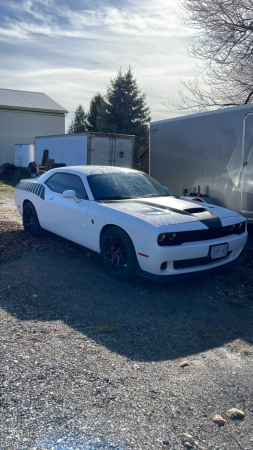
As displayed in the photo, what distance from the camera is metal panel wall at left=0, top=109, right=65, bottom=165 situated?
30859 millimetres

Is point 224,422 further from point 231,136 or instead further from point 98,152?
point 98,152

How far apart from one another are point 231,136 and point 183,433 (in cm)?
644

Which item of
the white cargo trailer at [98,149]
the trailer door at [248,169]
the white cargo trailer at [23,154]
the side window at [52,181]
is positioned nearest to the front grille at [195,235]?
the trailer door at [248,169]

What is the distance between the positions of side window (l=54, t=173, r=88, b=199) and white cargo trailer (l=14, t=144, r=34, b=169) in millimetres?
21166

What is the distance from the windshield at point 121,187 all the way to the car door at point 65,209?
210 mm

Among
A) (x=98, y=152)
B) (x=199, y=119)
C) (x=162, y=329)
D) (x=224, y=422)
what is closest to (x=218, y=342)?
(x=162, y=329)

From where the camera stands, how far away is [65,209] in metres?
6.55

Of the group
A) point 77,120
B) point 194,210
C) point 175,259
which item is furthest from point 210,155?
point 77,120

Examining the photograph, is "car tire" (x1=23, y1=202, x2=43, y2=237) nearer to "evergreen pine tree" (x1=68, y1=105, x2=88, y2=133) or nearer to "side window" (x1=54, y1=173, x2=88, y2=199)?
"side window" (x1=54, y1=173, x2=88, y2=199)

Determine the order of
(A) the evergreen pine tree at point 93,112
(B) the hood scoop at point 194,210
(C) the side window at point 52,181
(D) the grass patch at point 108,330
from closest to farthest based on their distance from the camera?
(D) the grass patch at point 108,330 → (B) the hood scoop at point 194,210 → (C) the side window at point 52,181 → (A) the evergreen pine tree at point 93,112

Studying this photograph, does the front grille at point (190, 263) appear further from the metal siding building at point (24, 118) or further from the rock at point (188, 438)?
the metal siding building at point (24, 118)

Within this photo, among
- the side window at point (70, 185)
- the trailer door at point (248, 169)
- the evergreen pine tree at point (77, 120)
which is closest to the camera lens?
the side window at point (70, 185)

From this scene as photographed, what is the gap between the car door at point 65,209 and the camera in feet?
20.3

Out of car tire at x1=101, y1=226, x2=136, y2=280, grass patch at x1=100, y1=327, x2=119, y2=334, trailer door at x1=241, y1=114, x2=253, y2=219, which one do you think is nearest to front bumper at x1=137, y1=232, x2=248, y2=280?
car tire at x1=101, y1=226, x2=136, y2=280
